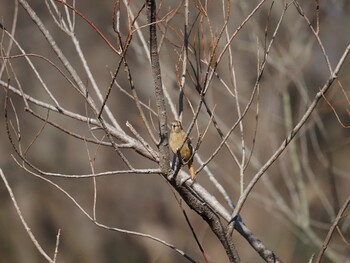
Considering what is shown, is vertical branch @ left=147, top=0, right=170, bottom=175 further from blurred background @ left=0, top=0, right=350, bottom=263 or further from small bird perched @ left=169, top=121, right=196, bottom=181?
blurred background @ left=0, top=0, right=350, bottom=263

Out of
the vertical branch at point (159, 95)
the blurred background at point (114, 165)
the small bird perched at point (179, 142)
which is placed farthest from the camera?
the blurred background at point (114, 165)

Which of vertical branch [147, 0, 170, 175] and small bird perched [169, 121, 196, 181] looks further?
small bird perched [169, 121, 196, 181]

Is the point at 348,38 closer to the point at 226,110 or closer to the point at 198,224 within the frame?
the point at 226,110

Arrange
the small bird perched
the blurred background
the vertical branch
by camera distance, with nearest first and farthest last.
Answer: the vertical branch < the small bird perched < the blurred background

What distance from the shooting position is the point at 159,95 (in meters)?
2.06

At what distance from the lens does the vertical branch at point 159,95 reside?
1.94 meters

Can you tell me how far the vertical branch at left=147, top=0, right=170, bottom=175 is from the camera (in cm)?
194

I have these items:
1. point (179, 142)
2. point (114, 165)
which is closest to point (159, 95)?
point (179, 142)

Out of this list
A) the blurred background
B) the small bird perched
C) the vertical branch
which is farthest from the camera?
the blurred background

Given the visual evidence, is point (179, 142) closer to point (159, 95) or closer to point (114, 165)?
Answer: point (159, 95)

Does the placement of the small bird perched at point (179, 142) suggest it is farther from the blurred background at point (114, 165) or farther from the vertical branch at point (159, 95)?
the blurred background at point (114, 165)

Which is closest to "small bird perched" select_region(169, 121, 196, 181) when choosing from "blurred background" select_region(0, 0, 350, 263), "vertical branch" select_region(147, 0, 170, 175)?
"vertical branch" select_region(147, 0, 170, 175)

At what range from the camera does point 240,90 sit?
9133 millimetres

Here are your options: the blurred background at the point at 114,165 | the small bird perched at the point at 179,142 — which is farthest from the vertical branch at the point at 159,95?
the blurred background at the point at 114,165
